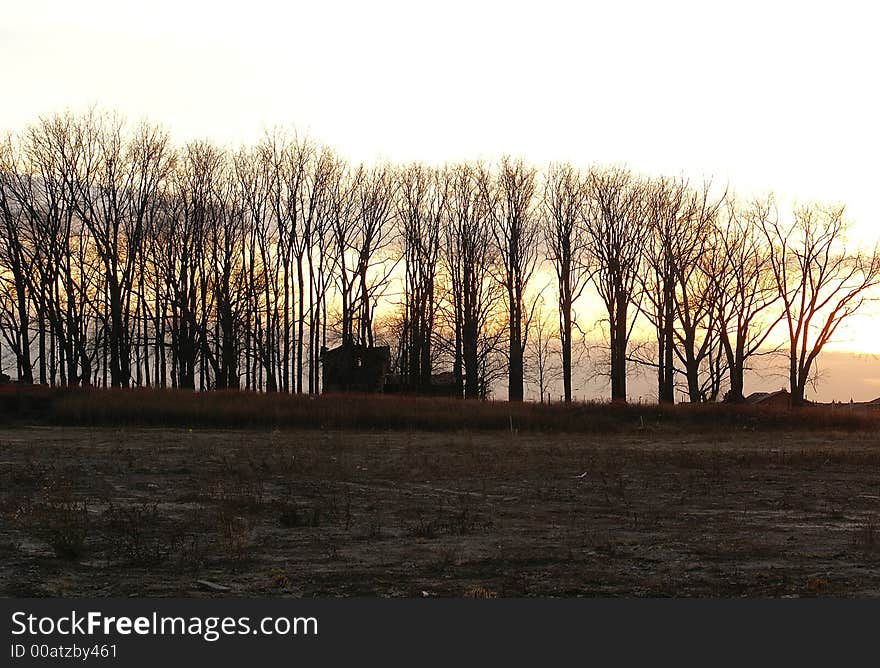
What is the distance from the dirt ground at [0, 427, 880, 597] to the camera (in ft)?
35.2

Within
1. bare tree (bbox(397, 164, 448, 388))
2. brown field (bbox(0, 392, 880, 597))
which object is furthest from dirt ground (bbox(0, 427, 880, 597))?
bare tree (bbox(397, 164, 448, 388))

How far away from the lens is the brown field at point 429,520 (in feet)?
35.3

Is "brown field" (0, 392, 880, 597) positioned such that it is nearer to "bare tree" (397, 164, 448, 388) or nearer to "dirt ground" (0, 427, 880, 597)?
"dirt ground" (0, 427, 880, 597)

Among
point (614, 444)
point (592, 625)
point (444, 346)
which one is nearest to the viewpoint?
point (592, 625)

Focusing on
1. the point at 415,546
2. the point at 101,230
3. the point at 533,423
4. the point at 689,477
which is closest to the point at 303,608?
the point at 415,546

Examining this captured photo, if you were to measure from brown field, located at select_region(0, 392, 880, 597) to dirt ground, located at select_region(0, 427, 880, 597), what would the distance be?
0.05 metres

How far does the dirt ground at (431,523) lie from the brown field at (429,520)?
0.05 metres

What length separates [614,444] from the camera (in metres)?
33.9

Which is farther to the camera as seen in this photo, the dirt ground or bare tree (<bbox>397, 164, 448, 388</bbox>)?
bare tree (<bbox>397, 164, 448, 388</bbox>)

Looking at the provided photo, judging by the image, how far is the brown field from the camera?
1076 centimetres

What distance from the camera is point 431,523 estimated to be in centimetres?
1473

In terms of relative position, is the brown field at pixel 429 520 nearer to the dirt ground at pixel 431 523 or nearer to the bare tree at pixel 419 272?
the dirt ground at pixel 431 523

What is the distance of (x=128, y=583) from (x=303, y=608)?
2.59m

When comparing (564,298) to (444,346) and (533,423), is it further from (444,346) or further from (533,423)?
(533,423)
